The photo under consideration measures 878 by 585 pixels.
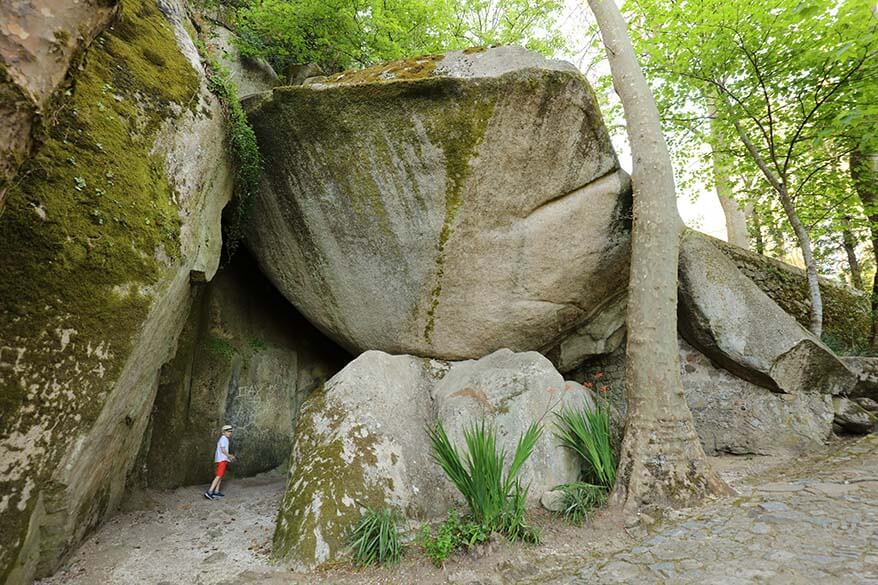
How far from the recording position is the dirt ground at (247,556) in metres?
2.93

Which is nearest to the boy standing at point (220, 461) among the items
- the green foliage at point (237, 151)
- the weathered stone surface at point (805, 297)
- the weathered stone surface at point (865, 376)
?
the green foliage at point (237, 151)

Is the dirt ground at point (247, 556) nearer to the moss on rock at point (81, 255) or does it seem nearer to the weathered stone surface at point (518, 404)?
the weathered stone surface at point (518, 404)

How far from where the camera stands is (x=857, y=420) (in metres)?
5.06

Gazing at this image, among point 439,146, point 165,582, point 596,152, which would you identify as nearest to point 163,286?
point 165,582

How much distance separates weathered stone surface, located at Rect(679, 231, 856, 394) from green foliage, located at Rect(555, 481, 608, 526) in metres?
2.80

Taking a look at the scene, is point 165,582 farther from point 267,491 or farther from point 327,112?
point 327,112

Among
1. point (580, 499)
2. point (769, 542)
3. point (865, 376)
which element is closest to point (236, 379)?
point (580, 499)

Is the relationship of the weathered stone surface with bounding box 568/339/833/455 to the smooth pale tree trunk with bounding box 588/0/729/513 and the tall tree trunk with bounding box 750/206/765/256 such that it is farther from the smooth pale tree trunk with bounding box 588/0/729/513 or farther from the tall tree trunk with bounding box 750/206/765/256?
the tall tree trunk with bounding box 750/206/765/256

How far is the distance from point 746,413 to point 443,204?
444 centimetres

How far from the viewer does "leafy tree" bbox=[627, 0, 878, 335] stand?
5.26 meters

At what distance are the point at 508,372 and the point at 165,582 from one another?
324 cm

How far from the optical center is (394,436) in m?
3.99

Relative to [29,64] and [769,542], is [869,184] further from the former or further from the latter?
[29,64]

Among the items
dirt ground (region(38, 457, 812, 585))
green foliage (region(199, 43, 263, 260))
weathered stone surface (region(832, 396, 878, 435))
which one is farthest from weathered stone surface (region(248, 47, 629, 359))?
weathered stone surface (region(832, 396, 878, 435))
